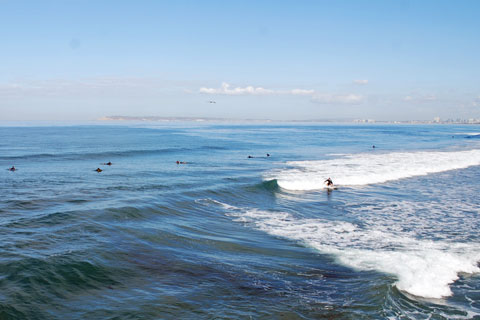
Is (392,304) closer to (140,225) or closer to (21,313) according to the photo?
(21,313)

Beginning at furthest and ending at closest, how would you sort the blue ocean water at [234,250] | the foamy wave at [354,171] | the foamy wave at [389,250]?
the foamy wave at [354,171], the foamy wave at [389,250], the blue ocean water at [234,250]

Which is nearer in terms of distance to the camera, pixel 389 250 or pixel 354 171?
pixel 389 250

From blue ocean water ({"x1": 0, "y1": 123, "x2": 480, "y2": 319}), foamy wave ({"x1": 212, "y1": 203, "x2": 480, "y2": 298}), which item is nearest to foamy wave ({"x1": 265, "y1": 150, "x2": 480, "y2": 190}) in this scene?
blue ocean water ({"x1": 0, "y1": 123, "x2": 480, "y2": 319})

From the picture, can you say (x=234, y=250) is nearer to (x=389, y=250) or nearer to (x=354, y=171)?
(x=389, y=250)

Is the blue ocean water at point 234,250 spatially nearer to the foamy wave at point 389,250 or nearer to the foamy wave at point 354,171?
the foamy wave at point 389,250

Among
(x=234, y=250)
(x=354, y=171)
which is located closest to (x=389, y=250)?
(x=234, y=250)

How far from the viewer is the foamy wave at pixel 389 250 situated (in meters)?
10.4

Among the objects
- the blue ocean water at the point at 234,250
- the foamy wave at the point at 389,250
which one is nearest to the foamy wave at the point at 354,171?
the blue ocean water at the point at 234,250

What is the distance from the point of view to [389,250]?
13.0 metres

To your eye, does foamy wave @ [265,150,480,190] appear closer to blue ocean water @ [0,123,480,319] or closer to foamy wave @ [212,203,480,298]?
blue ocean water @ [0,123,480,319]

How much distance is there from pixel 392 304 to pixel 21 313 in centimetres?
834

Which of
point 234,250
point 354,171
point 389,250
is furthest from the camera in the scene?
point 354,171

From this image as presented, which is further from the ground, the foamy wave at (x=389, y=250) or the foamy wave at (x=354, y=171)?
the foamy wave at (x=354, y=171)

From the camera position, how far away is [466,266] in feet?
37.2
